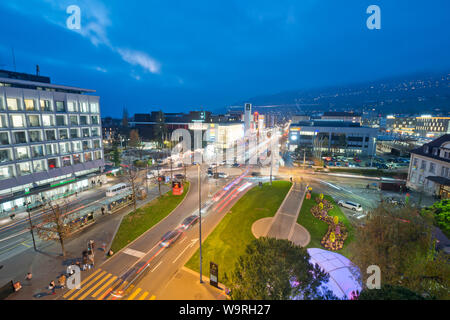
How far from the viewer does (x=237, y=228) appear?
28500 mm

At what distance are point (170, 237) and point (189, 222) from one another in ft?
12.2

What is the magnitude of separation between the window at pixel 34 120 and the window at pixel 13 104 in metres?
2.17

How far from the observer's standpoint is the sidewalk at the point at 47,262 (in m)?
18.3

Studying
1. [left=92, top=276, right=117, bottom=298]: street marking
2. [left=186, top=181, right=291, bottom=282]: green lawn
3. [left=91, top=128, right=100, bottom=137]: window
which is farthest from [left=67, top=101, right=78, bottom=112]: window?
[left=186, top=181, right=291, bottom=282]: green lawn

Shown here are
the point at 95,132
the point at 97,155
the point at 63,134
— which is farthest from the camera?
the point at 97,155

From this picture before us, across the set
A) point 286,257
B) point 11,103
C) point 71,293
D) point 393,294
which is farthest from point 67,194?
point 393,294

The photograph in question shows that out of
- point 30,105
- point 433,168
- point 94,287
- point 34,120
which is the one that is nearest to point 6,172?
point 34,120

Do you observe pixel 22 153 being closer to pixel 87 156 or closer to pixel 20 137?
pixel 20 137

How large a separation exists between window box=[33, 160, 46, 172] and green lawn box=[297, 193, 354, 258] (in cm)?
4356


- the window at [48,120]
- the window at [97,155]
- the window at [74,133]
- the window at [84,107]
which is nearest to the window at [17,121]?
the window at [48,120]

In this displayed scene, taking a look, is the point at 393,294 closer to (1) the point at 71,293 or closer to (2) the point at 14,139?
(1) the point at 71,293

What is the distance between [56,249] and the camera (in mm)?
24094

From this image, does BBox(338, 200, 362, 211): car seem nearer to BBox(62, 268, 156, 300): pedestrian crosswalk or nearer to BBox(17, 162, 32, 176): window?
BBox(62, 268, 156, 300): pedestrian crosswalk

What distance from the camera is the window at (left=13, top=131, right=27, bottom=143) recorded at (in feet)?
110
